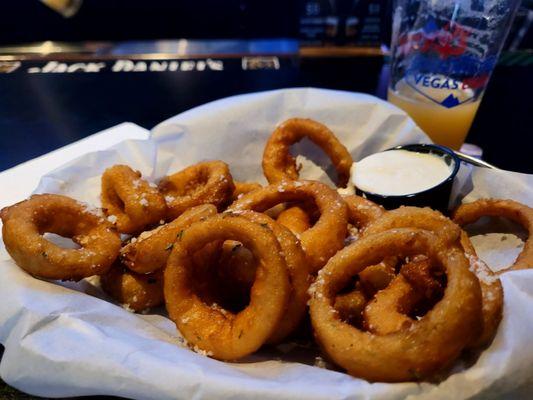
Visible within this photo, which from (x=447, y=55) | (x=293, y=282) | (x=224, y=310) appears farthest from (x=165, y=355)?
(x=447, y=55)

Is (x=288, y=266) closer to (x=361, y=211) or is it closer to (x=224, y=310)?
(x=224, y=310)

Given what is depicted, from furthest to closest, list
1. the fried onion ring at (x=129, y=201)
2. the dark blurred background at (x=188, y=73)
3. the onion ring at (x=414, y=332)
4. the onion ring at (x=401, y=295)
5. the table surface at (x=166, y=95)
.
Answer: the dark blurred background at (x=188, y=73) < the table surface at (x=166, y=95) < the fried onion ring at (x=129, y=201) < the onion ring at (x=401, y=295) < the onion ring at (x=414, y=332)

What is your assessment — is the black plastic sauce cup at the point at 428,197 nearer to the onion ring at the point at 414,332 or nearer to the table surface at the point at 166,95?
the onion ring at the point at 414,332

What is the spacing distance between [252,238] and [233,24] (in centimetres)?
518

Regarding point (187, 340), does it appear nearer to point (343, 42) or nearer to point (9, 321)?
point (9, 321)

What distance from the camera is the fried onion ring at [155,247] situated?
156 centimetres

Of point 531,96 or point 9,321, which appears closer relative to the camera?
point 9,321

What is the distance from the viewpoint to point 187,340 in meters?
1.39

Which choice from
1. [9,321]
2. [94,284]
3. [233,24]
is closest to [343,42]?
[233,24]

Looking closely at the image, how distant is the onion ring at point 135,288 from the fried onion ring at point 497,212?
1.16 meters

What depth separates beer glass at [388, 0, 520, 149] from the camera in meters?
2.42

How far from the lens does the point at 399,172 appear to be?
1997mm

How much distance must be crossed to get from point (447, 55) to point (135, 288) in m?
2.00

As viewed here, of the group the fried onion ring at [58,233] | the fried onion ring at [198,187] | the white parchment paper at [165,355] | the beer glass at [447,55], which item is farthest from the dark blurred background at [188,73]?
the fried onion ring at [58,233]
